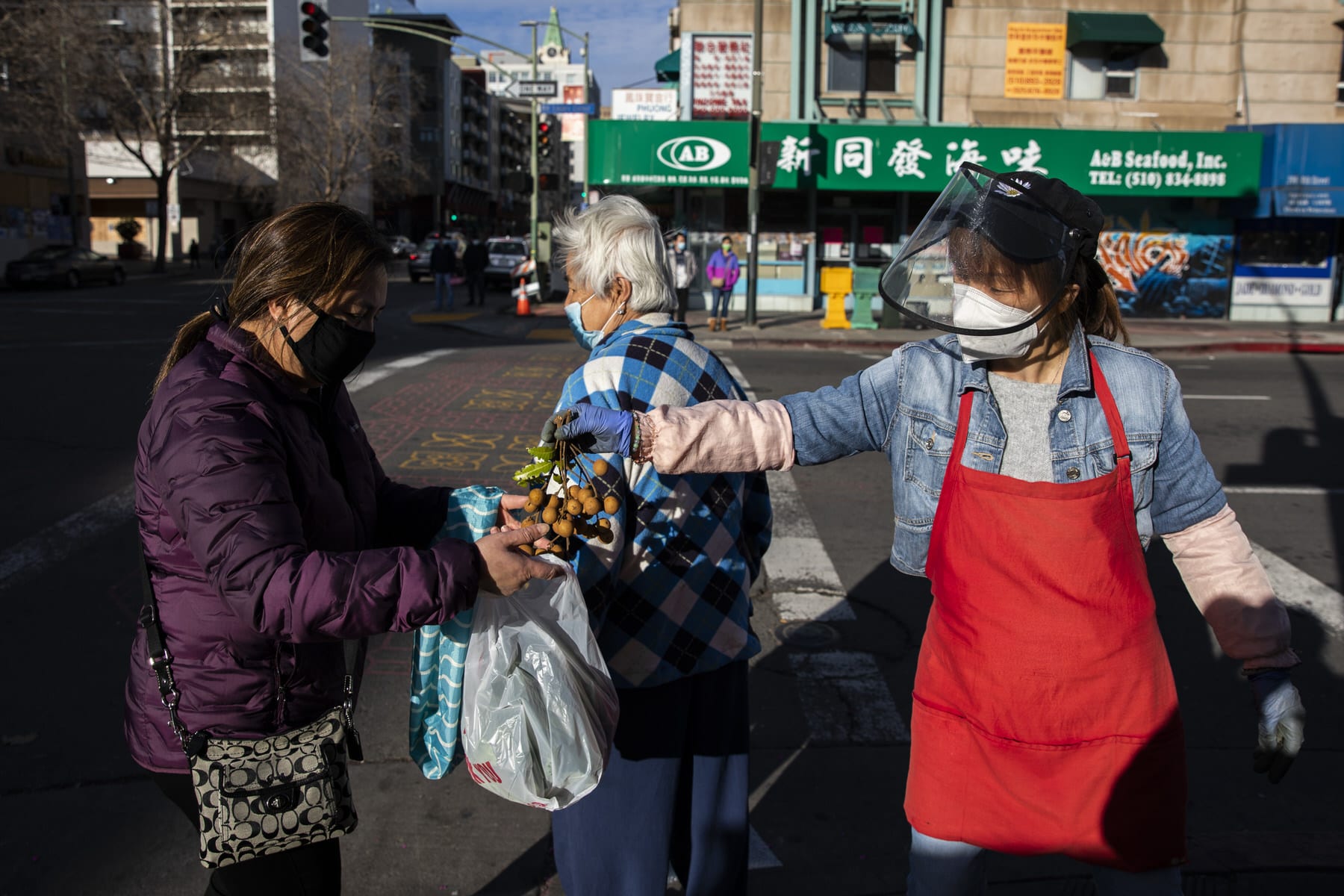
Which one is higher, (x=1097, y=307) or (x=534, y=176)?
(x=534, y=176)

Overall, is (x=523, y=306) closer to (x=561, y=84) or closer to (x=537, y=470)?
(x=561, y=84)

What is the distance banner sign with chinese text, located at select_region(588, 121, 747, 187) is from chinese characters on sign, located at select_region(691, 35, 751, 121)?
4.64 feet

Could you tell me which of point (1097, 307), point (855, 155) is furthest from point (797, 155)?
point (1097, 307)

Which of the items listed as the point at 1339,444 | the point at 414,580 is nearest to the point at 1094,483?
the point at 414,580

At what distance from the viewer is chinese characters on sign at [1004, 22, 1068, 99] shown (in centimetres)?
2150

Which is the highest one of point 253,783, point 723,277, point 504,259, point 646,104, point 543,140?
point 646,104

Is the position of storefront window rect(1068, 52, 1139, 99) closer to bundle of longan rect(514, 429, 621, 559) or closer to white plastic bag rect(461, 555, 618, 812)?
bundle of longan rect(514, 429, 621, 559)

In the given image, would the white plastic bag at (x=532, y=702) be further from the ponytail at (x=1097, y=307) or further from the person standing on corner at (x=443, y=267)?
the person standing on corner at (x=443, y=267)

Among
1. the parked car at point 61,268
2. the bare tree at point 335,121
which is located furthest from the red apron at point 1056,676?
the bare tree at point 335,121

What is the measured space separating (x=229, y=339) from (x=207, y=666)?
2.07 feet

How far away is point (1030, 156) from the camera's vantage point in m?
20.7

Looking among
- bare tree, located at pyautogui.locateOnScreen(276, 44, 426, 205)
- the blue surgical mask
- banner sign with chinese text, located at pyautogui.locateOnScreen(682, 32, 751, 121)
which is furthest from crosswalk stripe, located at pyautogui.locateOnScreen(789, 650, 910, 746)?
bare tree, located at pyautogui.locateOnScreen(276, 44, 426, 205)

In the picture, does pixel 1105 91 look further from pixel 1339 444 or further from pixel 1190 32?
pixel 1339 444

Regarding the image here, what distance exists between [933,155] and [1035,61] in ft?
11.0
